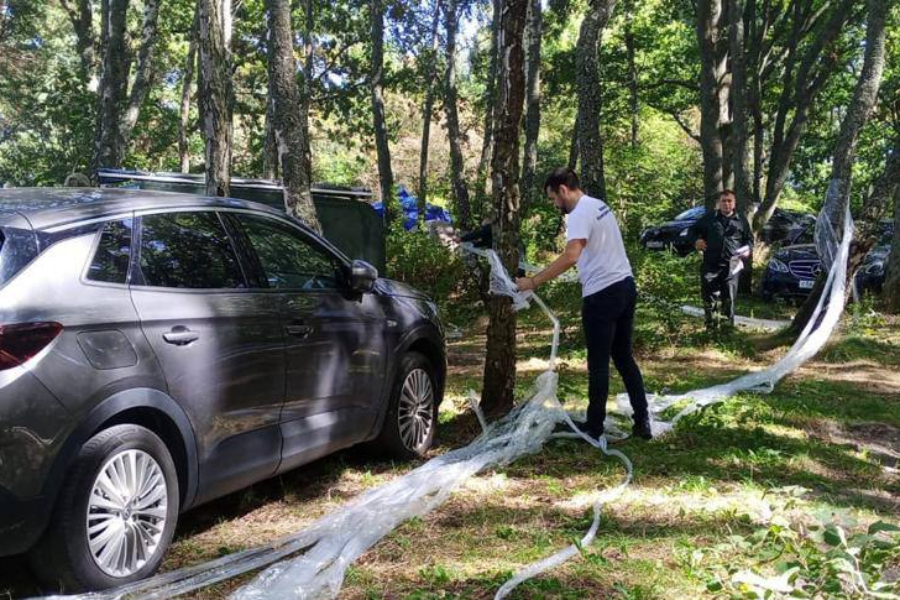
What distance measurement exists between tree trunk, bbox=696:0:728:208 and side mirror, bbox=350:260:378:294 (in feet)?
35.1

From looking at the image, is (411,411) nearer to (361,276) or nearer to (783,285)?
(361,276)

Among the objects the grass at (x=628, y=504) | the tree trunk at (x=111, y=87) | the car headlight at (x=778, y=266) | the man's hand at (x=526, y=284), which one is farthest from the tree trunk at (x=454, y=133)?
the man's hand at (x=526, y=284)

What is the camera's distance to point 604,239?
546 cm

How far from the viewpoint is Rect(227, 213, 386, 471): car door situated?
4.25 metres

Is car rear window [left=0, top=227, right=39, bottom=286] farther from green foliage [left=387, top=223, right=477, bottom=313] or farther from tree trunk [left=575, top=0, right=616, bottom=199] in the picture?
green foliage [left=387, top=223, right=477, bottom=313]

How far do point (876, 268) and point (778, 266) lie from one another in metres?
1.53

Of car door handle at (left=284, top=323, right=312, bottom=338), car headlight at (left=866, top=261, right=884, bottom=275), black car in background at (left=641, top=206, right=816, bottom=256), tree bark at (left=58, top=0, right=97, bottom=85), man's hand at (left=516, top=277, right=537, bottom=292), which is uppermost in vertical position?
tree bark at (left=58, top=0, right=97, bottom=85)

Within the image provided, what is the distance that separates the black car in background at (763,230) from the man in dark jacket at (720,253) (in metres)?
9.25

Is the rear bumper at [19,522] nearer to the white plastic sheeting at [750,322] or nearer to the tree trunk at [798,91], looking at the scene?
the white plastic sheeting at [750,322]

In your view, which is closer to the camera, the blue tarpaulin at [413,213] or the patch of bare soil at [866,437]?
the patch of bare soil at [866,437]

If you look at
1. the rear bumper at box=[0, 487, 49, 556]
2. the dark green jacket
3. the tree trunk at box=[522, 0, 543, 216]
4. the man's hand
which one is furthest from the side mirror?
the tree trunk at box=[522, 0, 543, 216]

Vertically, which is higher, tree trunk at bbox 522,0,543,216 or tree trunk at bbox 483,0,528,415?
tree trunk at bbox 522,0,543,216

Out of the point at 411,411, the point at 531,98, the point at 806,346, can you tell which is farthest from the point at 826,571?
the point at 531,98

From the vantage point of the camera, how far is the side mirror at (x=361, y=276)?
4.76 m
